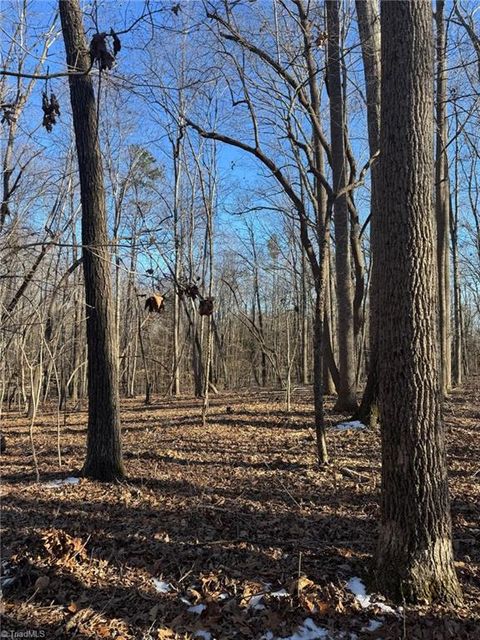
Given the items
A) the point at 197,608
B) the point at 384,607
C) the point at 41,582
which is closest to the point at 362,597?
the point at 384,607

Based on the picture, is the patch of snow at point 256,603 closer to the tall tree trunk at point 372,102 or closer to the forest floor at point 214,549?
the forest floor at point 214,549

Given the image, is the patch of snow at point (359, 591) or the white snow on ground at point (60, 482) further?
the white snow on ground at point (60, 482)

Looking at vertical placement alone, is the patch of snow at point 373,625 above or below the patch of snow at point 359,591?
below

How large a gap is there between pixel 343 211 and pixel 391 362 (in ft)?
24.5

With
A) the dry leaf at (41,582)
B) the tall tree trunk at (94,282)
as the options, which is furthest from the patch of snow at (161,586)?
the tall tree trunk at (94,282)

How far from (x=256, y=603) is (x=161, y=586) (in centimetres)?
68

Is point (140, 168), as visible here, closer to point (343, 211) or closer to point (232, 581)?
point (343, 211)

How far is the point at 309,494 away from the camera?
4891 millimetres

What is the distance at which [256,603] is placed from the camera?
3.09 meters

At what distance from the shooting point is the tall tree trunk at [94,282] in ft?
17.7

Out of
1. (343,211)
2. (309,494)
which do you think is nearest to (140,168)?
(343,211)

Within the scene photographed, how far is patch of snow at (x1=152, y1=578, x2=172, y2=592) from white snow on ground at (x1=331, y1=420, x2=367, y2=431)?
4.94m

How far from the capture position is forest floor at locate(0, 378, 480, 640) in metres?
2.89

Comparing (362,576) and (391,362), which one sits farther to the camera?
(362,576)
